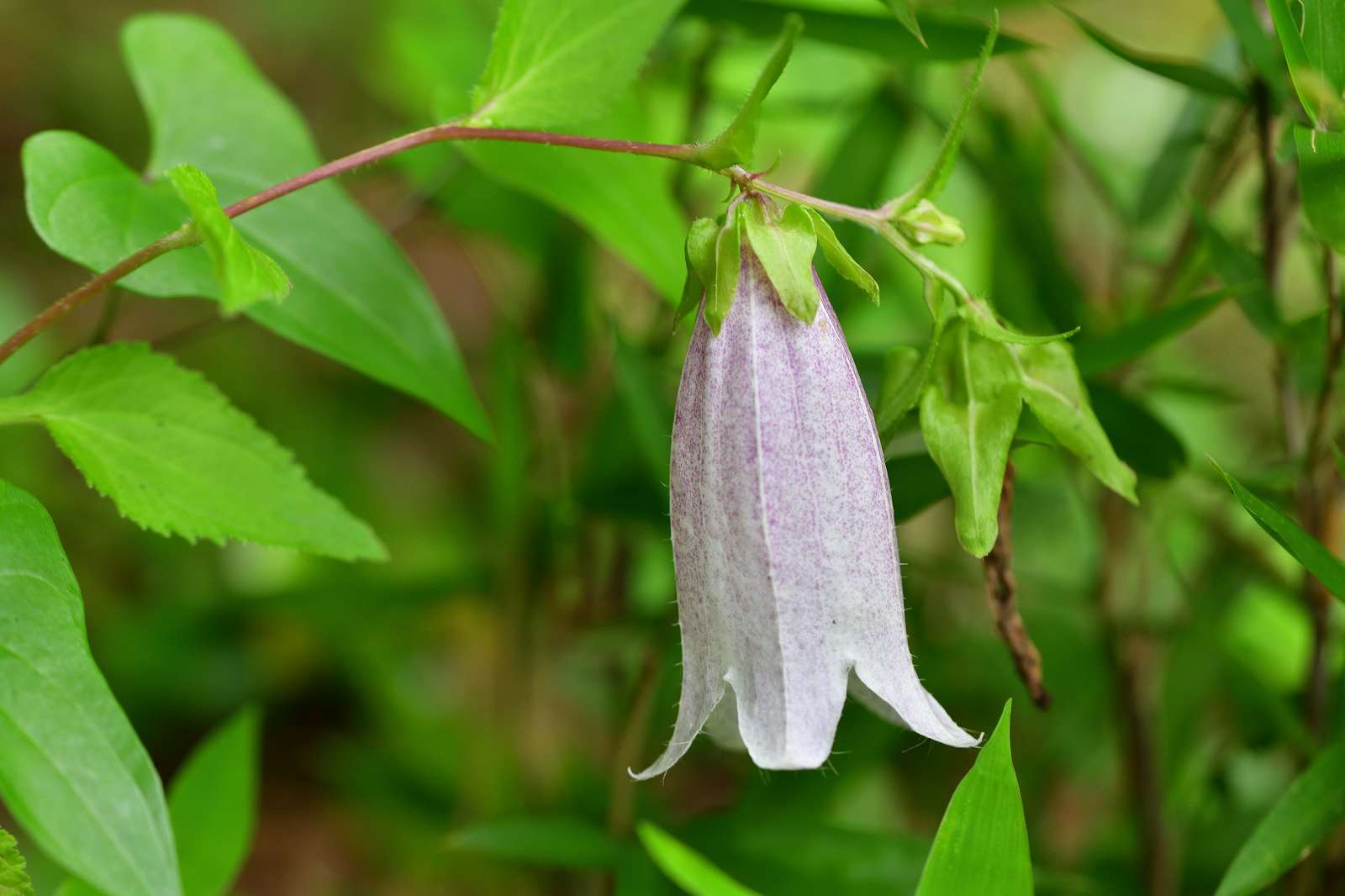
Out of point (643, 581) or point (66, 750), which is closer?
point (66, 750)

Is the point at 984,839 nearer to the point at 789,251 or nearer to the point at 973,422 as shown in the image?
the point at 973,422

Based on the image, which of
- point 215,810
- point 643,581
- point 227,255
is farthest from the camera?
point 643,581

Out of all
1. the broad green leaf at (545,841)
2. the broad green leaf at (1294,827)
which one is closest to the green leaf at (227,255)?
the broad green leaf at (545,841)

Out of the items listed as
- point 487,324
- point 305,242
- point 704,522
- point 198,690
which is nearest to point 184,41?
point 305,242

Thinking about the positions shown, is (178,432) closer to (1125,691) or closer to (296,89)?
(1125,691)

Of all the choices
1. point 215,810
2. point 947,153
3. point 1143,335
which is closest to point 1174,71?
point 1143,335

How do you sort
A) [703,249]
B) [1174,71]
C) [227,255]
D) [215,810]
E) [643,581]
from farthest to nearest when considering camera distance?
[643,581] < [215,810] < [1174,71] < [703,249] < [227,255]

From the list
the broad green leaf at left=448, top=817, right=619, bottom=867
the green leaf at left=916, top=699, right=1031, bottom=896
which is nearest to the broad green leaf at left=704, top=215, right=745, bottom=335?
the green leaf at left=916, top=699, right=1031, bottom=896

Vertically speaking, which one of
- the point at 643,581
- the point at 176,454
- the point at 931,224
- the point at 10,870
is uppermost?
the point at 931,224
